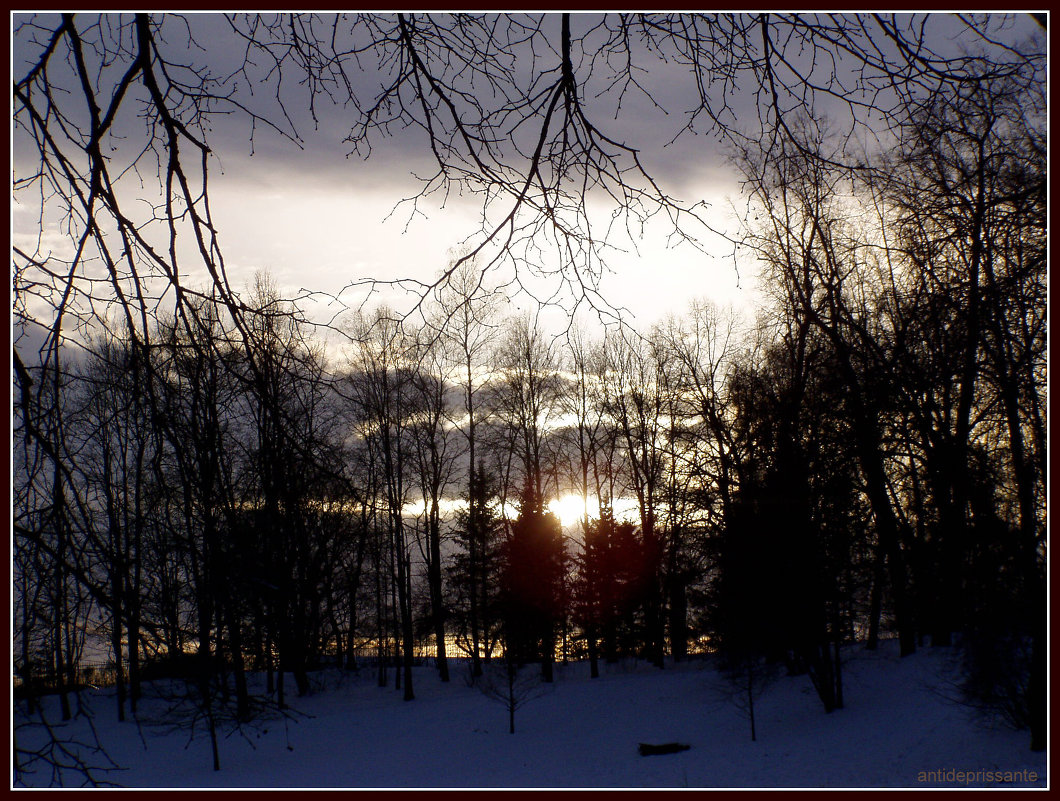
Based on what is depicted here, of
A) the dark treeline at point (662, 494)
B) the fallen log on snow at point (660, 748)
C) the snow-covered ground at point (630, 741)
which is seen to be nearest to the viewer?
the dark treeline at point (662, 494)

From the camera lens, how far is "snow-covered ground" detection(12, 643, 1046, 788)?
13.3 metres

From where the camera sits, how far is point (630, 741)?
19000 mm

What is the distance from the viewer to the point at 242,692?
2.09 meters

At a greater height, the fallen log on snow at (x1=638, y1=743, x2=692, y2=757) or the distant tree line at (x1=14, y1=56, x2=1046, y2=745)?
the distant tree line at (x1=14, y1=56, x2=1046, y2=745)

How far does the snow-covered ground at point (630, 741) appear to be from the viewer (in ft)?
43.7

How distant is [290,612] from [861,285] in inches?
612

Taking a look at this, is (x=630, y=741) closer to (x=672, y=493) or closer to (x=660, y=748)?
(x=660, y=748)

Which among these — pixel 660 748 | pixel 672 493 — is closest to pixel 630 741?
pixel 660 748

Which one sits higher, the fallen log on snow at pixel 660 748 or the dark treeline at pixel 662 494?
the dark treeline at pixel 662 494

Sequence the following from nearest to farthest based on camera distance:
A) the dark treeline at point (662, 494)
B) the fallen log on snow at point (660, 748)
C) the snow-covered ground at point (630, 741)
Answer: the dark treeline at point (662, 494)
the snow-covered ground at point (630, 741)
the fallen log on snow at point (660, 748)

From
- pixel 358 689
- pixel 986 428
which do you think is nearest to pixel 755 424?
pixel 986 428

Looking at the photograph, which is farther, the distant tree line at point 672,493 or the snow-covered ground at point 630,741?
the snow-covered ground at point 630,741
